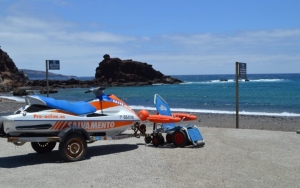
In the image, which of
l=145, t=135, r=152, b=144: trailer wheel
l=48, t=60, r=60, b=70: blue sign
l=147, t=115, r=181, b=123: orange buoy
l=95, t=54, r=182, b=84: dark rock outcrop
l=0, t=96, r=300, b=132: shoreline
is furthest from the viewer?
l=95, t=54, r=182, b=84: dark rock outcrop

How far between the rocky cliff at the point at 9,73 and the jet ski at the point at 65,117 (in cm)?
7873

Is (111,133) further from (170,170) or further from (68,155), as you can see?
(170,170)

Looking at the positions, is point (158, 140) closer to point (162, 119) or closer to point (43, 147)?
point (162, 119)

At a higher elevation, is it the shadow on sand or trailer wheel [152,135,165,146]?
trailer wheel [152,135,165,146]

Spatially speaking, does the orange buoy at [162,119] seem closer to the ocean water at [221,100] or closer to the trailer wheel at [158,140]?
the trailer wheel at [158,140]

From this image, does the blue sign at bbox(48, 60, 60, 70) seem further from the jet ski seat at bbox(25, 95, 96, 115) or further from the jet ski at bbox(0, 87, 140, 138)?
the jet ski seat at bbox(25, 95, 96, 115)

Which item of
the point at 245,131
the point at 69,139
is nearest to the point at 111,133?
the point at 69,139

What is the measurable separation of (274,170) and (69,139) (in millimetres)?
4570

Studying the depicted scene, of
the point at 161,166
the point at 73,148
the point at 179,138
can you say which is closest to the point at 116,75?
the point at 179,138

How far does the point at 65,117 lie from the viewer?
9438 mm

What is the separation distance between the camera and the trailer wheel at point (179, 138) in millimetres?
11188

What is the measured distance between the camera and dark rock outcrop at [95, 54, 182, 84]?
109000 mm

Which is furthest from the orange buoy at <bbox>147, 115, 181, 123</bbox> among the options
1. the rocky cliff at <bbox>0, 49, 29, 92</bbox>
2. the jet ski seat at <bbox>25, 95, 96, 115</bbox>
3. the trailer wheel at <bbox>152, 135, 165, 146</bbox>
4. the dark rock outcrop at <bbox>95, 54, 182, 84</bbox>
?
the dark rock outcrop at <bbox>95, 54, 182, 84</bbox>

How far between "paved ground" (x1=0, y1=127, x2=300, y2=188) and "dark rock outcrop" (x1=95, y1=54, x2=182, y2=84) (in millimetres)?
96732
